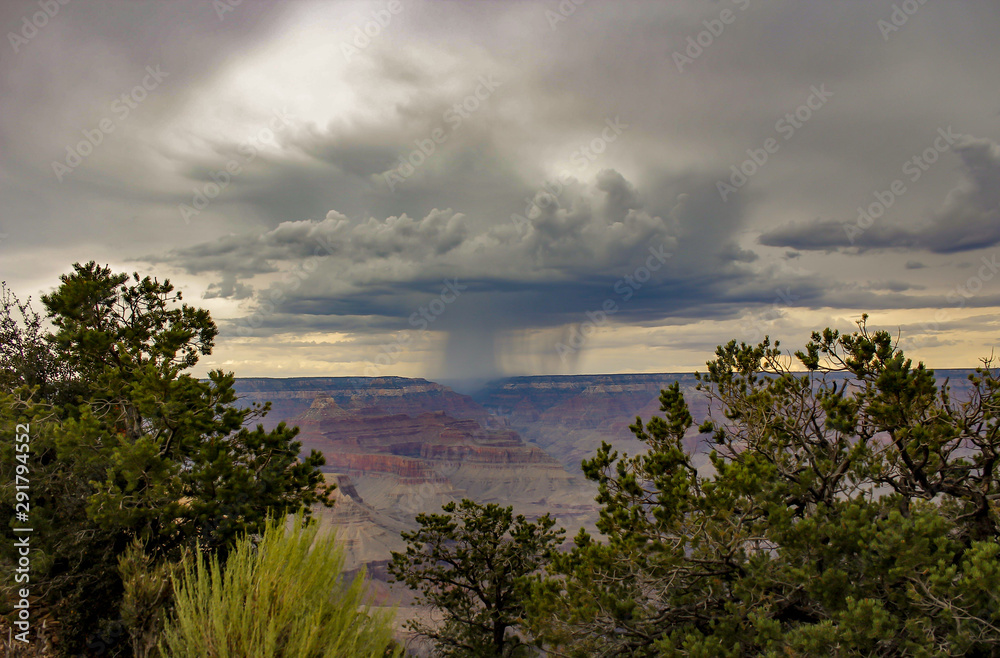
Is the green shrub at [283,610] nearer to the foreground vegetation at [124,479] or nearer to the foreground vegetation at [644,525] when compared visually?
the foreground vegetation at [644,525]

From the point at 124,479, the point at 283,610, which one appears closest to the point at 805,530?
the point at 283,610

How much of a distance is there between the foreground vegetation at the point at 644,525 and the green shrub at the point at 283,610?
3 centimetres

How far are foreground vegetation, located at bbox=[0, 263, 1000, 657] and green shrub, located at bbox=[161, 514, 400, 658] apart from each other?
0.03 metres

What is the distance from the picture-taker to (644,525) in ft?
33.8

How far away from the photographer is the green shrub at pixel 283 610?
5672 millimetres

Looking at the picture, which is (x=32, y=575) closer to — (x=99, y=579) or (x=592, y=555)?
(x=99, y=579)

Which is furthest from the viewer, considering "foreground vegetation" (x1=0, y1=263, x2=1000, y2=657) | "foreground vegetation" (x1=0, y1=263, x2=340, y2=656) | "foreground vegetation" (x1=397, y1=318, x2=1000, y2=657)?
"foreground vegetation" (x1=0, y1=263, x2=340, y2=656)

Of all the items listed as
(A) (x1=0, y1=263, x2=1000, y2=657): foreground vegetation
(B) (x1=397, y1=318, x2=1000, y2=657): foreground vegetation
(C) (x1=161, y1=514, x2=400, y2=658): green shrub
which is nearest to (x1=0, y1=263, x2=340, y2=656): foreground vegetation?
(A) (x1=0, y1=263, x2=1000, y2=657): foreground vegetation

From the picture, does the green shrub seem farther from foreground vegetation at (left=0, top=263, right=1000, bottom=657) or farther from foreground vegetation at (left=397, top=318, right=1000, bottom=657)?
foreground vegetation at (left=397, top=318, right=1000, bottom=657)

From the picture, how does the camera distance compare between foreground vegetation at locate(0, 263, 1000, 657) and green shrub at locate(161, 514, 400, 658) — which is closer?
green shrub at locate(161, 514, 400, 658)

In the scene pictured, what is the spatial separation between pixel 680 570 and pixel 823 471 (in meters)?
3.36

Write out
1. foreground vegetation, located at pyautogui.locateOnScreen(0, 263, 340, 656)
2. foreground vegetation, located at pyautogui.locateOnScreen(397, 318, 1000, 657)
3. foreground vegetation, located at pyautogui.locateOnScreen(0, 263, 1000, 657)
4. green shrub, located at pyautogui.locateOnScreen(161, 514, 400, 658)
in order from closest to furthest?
1. green shrub, located at pyautogui.locateOnScreen(161, 514, 400, 658)
2. foreground vegetation, located at pyautogui.locateOnScreen(0, 263, 1000, 657)
3. foreground vegetation, located at pyautogui.locateOnScreen(397, 318, 1000, 657)
4. foreground vegetation, located at pyautogui.locateOnScreen(0, 263, 340, 656)

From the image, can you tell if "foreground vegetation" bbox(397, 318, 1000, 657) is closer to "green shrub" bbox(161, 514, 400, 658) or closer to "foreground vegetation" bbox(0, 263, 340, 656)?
"green shrub" bbox(161, 514, 400, 658)

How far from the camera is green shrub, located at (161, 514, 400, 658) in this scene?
567 cm
